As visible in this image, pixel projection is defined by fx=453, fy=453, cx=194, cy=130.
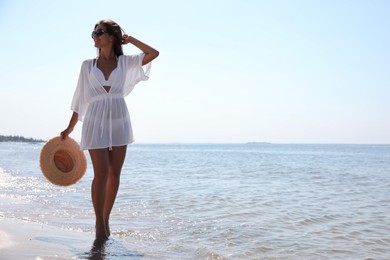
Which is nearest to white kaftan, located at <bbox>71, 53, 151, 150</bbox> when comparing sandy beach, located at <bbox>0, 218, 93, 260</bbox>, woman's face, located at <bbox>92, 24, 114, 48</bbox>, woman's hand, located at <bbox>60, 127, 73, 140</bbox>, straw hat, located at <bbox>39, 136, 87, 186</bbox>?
woman's face, located at <bbox>92, 24, 114, 48</bbox>

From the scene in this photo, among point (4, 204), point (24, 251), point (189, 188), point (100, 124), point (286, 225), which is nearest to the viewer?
point (24, 251)

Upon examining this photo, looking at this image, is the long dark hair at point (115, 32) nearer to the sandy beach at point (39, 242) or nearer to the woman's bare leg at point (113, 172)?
the woman's bare leg at point (113, 172)

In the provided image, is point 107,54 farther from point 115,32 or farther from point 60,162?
point 60,162

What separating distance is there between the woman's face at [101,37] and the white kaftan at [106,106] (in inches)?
6.6

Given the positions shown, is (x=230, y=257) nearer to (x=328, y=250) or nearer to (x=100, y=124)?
(x=328, y=250)

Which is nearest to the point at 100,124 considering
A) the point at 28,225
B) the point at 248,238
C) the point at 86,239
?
the point at 86,239

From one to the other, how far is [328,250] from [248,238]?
2.66 ft


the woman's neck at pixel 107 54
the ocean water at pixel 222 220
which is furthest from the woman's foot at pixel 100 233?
the woman's neck at pixel 107 54

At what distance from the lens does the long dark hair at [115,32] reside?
3826mm

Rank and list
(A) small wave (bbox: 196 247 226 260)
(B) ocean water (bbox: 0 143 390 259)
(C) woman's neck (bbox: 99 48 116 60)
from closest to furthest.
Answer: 1. (A) small wave (bbox: 196 247 226 260)
2. (C) woman's neck (bbox: 99 48 116 60)
3. (B) ocean water (bbox: 0 143 390 259)

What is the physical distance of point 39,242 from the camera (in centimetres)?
359

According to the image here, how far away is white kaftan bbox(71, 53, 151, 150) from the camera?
382 cm

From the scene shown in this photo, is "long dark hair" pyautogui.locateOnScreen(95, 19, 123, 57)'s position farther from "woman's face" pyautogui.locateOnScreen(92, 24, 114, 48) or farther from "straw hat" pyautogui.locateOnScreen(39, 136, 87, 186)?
"straw hat" pyautogui.locateOnScreen(39, 136, 87, 186)

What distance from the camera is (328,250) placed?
4.23 meters
